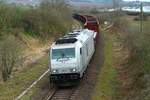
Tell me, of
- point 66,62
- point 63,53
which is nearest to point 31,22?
point 63,53

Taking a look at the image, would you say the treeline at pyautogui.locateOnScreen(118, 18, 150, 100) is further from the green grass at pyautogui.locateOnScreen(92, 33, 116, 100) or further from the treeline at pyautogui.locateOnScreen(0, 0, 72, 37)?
the treeline at pyautogui.locateOnScreen(0, 0, 72, 37)

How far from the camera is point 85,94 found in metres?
23.8

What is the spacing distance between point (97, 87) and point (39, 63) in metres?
11.2

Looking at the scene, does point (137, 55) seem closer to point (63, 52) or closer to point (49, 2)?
point (63, 52)

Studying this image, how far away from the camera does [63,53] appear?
25406 millimetres

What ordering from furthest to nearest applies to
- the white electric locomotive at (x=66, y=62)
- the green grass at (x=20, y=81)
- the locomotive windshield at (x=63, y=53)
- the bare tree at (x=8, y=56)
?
the bare tree at (x=8, y=56) → the locomotive windshield at (x=63, y=53) → the white electric locomotive at (x=66, y=62) → the green grass at (x=20, y=81)

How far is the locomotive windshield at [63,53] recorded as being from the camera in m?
25.2

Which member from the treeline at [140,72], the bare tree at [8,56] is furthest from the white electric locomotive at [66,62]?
the bare tree at [8,56]

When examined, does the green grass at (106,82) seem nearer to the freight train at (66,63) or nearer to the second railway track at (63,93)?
the second railway track at (63,93)

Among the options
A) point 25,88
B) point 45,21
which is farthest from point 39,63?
point 45,21

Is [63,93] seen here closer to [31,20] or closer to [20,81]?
[20,81]

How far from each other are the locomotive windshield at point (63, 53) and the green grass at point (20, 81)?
9.25ft

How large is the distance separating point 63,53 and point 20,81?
444cm

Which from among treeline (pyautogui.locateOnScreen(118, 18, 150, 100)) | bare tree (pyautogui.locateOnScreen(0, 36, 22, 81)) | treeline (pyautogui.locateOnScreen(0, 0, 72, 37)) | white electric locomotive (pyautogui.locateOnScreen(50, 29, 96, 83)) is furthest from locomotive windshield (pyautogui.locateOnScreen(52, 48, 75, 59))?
treeline (pyautogui.locateOnScreen(0, 0, 72, 37))
